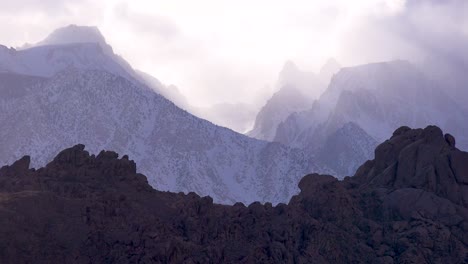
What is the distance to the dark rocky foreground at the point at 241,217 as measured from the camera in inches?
3452

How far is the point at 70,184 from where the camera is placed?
9538 centimetres

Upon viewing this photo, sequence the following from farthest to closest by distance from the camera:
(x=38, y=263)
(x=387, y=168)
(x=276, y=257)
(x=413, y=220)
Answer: (x=387, y=168), (x=413, y=220), (x=276, y=257), (x=38, y=263)

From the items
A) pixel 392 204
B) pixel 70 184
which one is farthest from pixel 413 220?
pixel 70 184

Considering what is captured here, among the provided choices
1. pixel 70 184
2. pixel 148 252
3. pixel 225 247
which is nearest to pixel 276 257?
pixel 225 247

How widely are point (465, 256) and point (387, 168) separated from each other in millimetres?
13430

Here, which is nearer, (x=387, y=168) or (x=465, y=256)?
(x=465, y=256)

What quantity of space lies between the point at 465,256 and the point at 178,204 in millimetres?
22515

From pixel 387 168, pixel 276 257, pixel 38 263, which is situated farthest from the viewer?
pixel 387 168

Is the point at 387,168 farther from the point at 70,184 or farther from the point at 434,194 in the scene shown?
the point at 70,184

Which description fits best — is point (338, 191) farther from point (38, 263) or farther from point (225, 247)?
point (38, 263)

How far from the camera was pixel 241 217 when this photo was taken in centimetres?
9669

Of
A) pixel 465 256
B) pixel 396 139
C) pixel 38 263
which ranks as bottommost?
pixel 38 263

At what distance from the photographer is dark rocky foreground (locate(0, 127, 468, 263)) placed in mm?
87688

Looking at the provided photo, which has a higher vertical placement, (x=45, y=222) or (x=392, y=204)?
(x=392, y=204)
